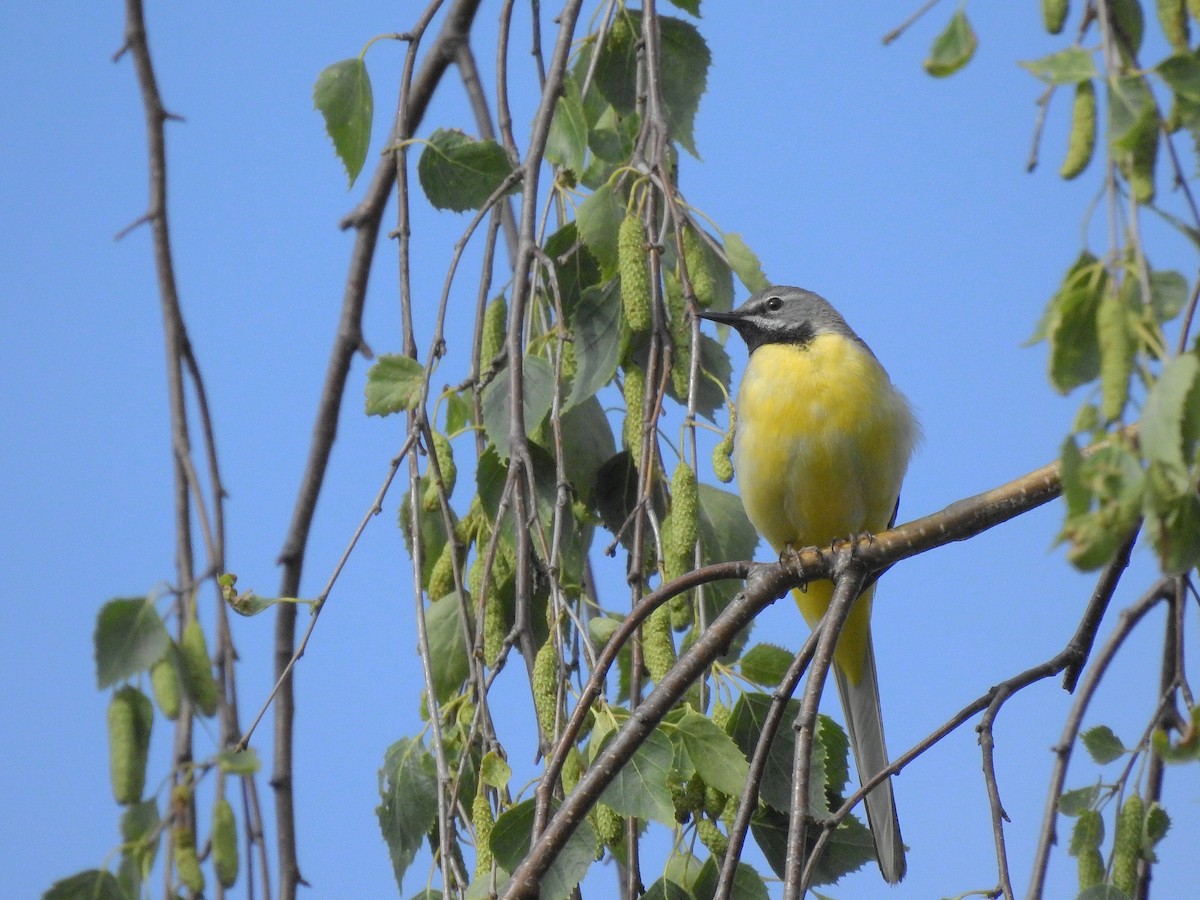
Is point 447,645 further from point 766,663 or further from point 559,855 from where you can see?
point 559,855

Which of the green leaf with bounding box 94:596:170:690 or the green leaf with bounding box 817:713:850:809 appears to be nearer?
the green leaf with bounding box 94:596:170:690

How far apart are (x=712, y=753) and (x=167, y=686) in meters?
1.14

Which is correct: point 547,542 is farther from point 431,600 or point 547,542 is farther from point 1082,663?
point 1082,663

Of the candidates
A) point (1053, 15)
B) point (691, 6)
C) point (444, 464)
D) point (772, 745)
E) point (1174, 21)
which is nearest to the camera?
point (1174, 21)

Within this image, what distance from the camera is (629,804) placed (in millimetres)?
2498

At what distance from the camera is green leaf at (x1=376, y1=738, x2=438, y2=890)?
9.82 feet

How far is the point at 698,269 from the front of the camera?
330 cm

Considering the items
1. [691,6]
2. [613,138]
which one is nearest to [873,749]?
[613,138]

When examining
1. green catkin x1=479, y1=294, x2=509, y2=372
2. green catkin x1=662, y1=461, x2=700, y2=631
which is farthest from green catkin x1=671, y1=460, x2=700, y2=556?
green catkin x1=479, y1=294, x2=509, y2=372

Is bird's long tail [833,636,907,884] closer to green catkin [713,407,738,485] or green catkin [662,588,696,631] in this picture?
green catkin [662,588,696,631]

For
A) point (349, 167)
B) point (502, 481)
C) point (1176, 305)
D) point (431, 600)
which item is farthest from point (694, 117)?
point (1176, 305)

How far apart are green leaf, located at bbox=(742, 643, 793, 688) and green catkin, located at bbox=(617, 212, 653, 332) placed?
0.81 m

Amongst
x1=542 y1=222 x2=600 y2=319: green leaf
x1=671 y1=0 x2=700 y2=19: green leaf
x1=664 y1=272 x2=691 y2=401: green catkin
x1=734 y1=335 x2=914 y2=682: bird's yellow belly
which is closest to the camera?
x1=664 y1=272 x2=691 y2=401: green catkin

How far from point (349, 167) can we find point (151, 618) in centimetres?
176
